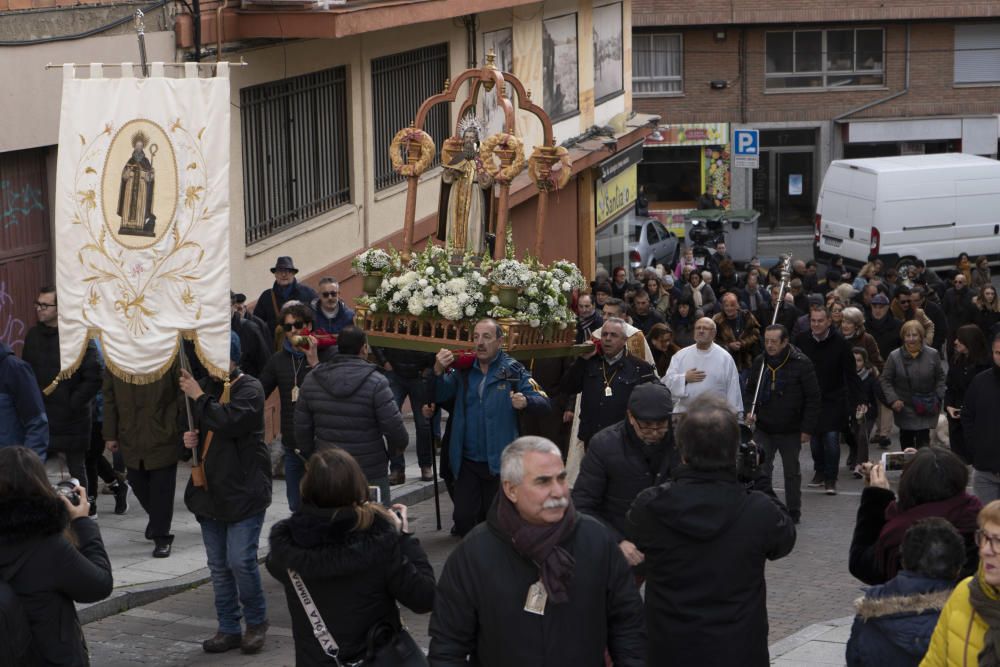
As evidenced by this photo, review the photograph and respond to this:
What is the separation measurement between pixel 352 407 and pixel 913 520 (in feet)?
14.9

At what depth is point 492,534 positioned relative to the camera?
5.25m

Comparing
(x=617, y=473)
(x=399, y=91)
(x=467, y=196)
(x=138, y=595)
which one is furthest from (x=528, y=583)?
(x=399, y=91)

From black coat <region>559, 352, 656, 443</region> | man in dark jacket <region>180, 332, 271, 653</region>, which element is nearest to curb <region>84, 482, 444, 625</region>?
man in dark jacket <region>180, 332, 271, 653</region>

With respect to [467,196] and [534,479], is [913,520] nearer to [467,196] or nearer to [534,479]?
[534,479]

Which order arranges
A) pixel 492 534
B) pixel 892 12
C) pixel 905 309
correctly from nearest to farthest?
1. pixel 492 534
2. pixel 905 309
3. pixel 892 12

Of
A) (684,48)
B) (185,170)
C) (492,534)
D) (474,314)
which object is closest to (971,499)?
(492,534)

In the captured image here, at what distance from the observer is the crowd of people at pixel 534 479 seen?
17.2ft

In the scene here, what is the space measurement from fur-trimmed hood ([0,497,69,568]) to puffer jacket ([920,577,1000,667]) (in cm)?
318

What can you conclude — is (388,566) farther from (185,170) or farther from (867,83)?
(867,83)

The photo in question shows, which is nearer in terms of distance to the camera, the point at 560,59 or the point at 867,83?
the point at 560,59

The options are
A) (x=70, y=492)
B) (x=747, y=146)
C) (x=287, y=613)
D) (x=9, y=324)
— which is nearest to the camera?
(x=70, y=492)

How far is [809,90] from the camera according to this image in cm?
4069

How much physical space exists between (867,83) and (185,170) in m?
33.9

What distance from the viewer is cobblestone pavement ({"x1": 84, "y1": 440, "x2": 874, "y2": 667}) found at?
30.3 ft
